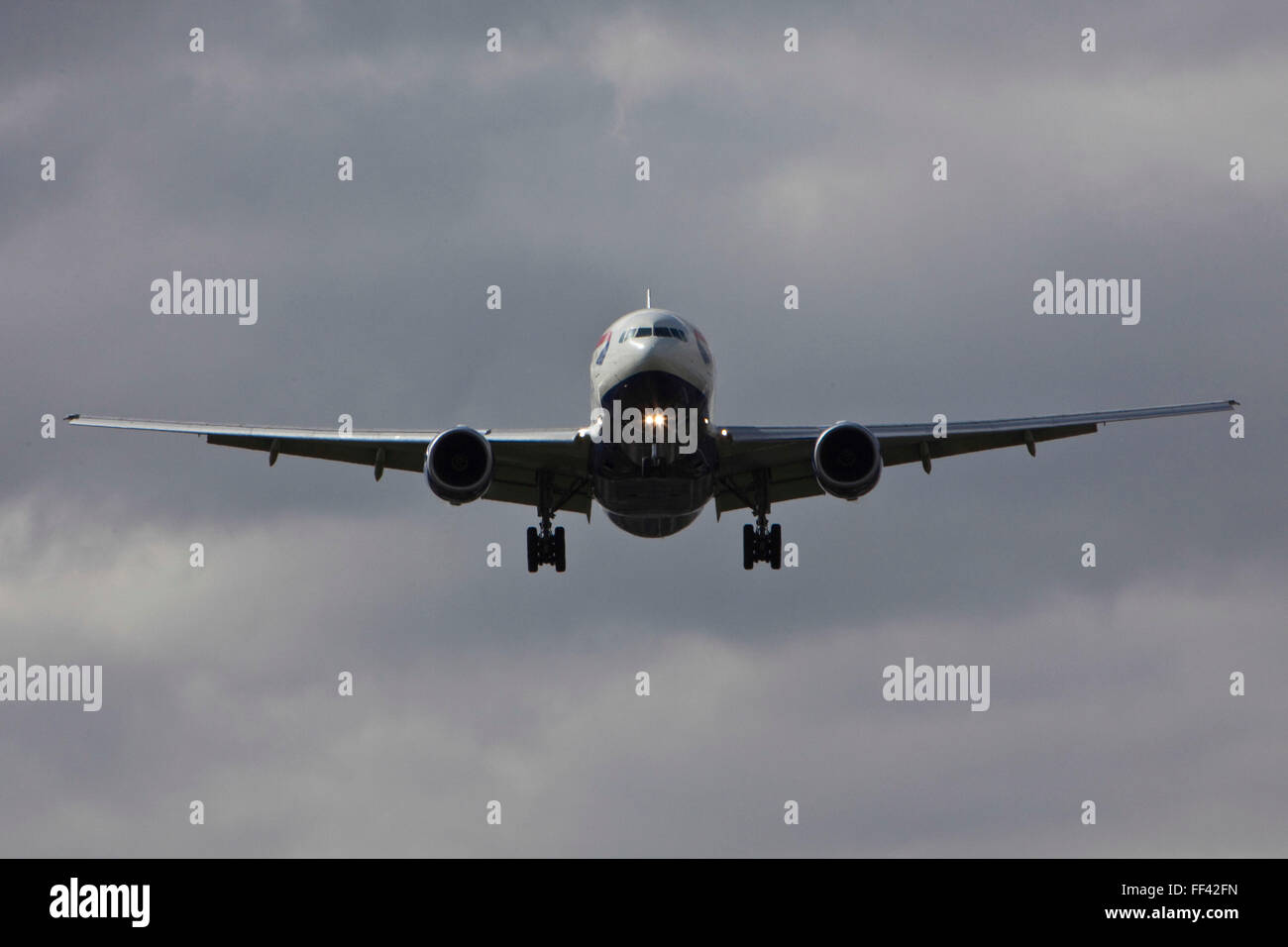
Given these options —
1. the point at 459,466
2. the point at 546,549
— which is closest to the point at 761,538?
the point at 546,549

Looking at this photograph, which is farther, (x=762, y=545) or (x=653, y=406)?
(x=762, y=545)

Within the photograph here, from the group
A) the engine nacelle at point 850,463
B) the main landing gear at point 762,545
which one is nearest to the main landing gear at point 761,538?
the main landing gear at point 762,545

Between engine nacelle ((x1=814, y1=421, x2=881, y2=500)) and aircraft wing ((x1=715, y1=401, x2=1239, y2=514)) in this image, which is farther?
aircraft wing ((x1=715, y1=401, x2=1239, y2=514))

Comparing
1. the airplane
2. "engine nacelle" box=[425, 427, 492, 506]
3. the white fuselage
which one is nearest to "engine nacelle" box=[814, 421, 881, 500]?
the airplane

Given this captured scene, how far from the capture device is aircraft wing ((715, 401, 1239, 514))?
159ft

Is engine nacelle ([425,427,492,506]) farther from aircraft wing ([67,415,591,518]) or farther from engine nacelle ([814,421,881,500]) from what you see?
engine nacelle ([814,421,881,500])

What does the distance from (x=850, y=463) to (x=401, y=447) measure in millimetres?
10831

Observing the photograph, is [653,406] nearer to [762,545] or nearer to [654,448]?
[654,448]

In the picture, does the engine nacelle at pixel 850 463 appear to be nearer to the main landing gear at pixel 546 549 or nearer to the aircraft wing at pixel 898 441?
the aircraft wing at pixel 898 441

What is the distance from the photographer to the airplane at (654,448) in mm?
45500

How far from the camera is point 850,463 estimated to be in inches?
1843

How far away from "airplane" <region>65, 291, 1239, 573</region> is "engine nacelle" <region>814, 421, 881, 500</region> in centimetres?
3
